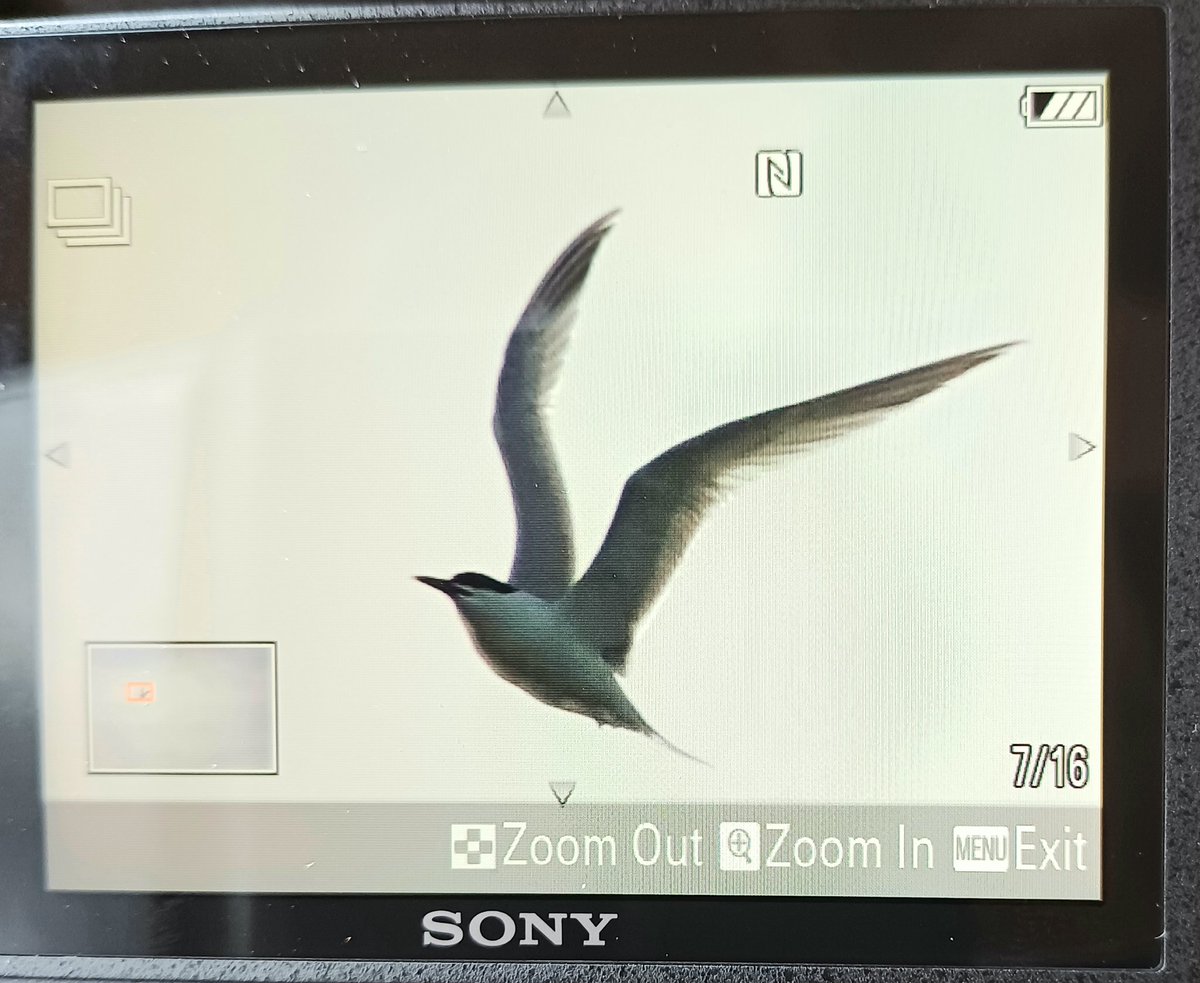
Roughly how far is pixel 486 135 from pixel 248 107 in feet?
0.35

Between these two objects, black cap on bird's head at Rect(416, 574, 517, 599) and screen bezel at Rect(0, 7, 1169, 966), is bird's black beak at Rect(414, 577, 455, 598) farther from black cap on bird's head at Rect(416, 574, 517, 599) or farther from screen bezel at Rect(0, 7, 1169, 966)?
screen bezel at Rect(0, 7, 1169, 966)

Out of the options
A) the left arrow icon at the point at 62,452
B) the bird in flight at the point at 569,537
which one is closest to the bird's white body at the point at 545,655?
the bird in flight at the point at 569,537

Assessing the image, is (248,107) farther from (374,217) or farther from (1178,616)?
(1178,616)

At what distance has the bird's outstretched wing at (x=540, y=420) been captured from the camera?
1.13 ft

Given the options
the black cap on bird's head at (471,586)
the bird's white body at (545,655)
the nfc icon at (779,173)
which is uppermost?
the nfc icon at (779,173)

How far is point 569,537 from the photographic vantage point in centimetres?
35

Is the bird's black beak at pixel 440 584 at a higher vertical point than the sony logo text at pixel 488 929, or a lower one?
higher

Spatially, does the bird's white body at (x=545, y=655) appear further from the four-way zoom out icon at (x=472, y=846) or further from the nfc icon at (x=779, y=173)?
the nfc icon at (x=779, y=173)

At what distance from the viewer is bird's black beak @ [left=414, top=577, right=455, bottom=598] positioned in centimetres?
35

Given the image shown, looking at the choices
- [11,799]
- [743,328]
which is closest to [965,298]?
[743,328]

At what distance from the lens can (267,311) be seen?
35 centimetres

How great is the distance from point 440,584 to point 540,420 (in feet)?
0.28

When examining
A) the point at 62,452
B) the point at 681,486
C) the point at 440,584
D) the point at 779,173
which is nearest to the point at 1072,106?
the point at 779,173

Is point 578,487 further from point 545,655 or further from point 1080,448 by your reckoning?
point 1080,448
